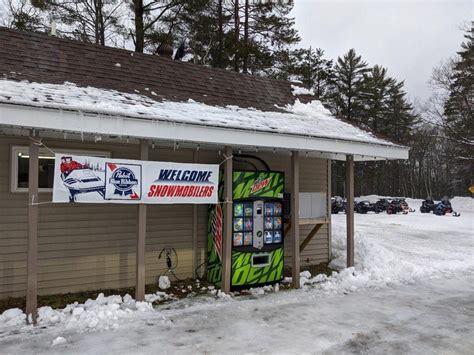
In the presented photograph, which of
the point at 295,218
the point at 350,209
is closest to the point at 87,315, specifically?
the point at 295,218

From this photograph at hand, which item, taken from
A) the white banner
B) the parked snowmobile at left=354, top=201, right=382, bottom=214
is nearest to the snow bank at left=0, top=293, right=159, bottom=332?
the white banner

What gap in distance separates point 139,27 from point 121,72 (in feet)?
34.6

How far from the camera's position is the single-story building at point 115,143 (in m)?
5.36

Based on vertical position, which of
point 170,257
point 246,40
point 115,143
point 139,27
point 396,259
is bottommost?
point 396,259

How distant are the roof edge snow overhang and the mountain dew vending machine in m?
0.82

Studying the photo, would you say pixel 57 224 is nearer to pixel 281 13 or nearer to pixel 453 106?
pixel 281 13

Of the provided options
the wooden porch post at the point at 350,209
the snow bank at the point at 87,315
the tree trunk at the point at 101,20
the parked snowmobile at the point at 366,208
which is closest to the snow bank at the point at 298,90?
the wooden porch post at the point at 350,209

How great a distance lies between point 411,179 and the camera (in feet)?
156

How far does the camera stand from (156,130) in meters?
5.69

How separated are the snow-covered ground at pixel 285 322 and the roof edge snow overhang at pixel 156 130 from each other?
2400 mm

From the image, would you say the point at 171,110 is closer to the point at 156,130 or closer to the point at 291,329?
the point at 156,130

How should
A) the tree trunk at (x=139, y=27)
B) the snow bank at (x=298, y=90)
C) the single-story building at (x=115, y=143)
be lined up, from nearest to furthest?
the single-story building at (x=115, y=143) → the snow bank at (x=298, y=90) → the tree trunk at (x=139, y=27)

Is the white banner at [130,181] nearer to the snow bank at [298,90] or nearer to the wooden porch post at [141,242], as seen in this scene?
the wooden porch post at [141,242]

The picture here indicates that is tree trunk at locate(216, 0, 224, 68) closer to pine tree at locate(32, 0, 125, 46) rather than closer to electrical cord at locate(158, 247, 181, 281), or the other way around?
pine tree at locate(32, 0, 125, 46)
